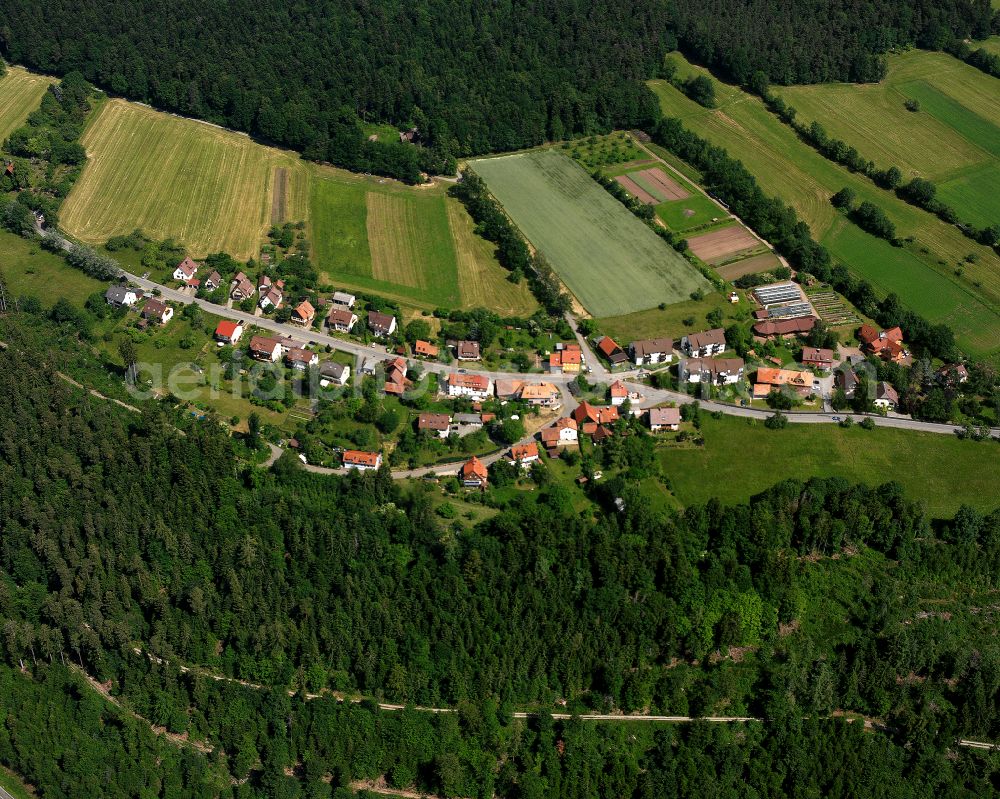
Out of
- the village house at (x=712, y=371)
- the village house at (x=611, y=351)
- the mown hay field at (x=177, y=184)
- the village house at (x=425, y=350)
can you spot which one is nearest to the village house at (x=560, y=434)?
the village house at (x=611, y=351)

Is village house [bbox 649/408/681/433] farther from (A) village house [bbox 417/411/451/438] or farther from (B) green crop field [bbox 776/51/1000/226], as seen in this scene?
(B) green crop field [bbox 776/51/1000/226]

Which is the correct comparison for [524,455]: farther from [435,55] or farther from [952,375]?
[435,55]

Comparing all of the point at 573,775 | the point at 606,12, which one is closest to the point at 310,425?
the point at 573,775

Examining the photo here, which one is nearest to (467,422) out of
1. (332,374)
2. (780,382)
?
(332,374)

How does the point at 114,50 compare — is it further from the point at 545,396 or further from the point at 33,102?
the point at 545,396

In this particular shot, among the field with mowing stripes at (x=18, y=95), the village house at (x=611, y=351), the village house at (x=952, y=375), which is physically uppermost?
the field with mowing stripes at (x=18, y=95)

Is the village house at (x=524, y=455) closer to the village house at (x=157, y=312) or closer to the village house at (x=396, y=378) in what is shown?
the village house at (x=396, y=378)
